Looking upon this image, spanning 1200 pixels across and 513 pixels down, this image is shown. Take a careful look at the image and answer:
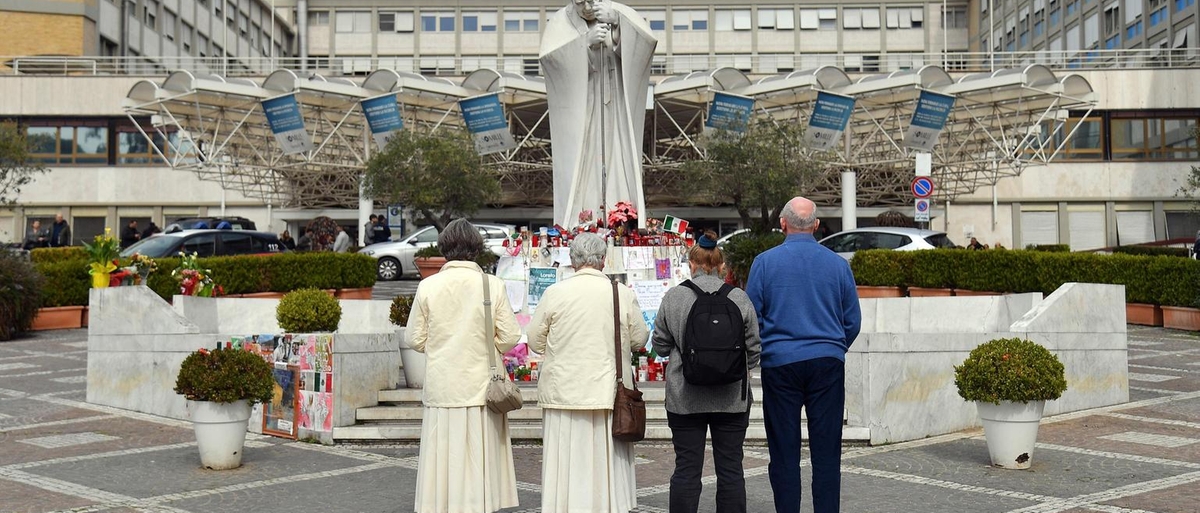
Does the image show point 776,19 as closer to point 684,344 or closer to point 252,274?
point 252,274

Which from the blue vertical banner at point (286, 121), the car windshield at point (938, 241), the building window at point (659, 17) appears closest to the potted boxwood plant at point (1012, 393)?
the car windshield at point (938, 241)

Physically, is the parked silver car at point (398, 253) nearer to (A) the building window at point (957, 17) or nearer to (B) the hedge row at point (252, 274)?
(B) the hedge row at point (252, 274)

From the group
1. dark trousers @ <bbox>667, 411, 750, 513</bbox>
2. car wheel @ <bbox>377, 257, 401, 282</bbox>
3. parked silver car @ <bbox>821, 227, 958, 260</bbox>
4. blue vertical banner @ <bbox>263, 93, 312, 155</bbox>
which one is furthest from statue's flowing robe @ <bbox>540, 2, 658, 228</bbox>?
blue vertical banner @ <bbox>263, 93, 312, 155</bbox>

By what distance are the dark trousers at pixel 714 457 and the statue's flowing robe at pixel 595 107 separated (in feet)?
24.8

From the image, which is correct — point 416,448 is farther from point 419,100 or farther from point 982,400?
point 419,100

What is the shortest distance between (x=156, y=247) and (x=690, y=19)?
44.5 metres

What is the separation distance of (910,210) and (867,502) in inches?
1651

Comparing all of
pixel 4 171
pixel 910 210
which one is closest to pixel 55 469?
pixel 4 171

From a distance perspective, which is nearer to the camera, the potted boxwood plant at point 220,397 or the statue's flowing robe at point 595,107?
the potted boxwood plant at point 220,397

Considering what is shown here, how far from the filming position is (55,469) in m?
8.15

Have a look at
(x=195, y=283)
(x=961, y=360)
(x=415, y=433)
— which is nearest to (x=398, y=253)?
(x=195, y=283)

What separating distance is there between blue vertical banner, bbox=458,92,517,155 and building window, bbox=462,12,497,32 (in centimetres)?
3018

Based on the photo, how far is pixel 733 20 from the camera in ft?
203

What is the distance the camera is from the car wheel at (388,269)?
91.4 feet
